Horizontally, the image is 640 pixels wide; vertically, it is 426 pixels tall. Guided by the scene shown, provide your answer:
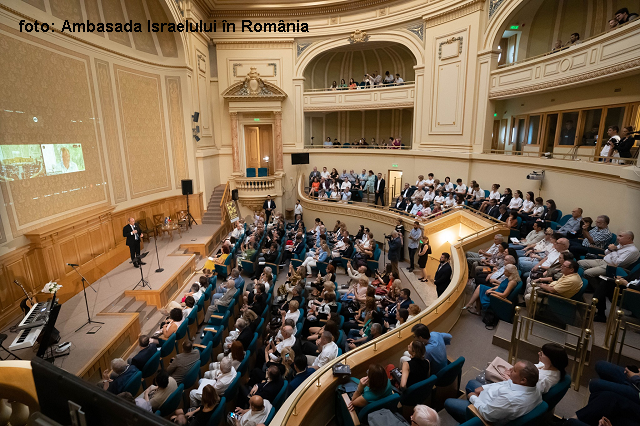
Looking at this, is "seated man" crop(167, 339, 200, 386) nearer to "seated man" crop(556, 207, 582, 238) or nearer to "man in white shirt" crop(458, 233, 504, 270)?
"man in white shirt" crop(458, 233, 504, 270)

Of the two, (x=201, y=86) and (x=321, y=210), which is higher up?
(x=201, y=86)

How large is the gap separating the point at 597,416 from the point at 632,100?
8267 mm

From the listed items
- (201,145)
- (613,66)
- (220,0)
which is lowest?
(201,145)

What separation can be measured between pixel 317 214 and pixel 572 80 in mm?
9353

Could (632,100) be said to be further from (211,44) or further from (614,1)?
(211,44)

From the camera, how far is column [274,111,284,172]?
1602cm

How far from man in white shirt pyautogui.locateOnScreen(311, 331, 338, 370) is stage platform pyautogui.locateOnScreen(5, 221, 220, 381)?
3604 millimetres

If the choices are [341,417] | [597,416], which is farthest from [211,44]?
[597,416]

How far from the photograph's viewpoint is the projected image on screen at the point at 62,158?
7621mm

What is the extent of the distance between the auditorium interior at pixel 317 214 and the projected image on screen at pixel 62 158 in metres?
0.06

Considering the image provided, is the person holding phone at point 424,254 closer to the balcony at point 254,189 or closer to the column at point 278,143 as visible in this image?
the balcony at point 254,189

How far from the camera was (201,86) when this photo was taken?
14.3 m

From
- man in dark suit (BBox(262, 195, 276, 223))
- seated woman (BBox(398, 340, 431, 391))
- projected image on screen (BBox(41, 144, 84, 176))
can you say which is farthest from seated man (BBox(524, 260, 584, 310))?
man in dark suit (BBox(262, 195, 276, 223))

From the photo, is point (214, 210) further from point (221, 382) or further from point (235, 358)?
point (221, 382)
